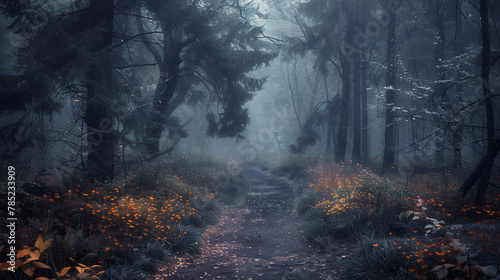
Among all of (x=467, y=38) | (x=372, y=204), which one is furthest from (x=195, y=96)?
(x=467, y=38)

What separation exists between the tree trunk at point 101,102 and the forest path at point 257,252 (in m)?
3.52

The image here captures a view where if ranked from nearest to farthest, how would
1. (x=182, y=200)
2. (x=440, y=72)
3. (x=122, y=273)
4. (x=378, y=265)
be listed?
(x=122, y=273)
(x=378, y=265)
(x=182, y=200)
(x=440, y=72)

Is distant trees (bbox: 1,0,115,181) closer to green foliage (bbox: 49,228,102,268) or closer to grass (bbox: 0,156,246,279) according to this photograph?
A: grass (bbox: 0,156,246,279)

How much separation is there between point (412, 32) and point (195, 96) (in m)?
12.9

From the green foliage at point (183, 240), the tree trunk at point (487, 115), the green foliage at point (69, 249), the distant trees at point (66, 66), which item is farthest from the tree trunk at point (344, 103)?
the green foliage at point (69, 249)

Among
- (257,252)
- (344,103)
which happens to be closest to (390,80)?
(344,103)

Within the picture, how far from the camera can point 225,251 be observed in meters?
5.99

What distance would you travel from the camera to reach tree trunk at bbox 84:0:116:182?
767 cm

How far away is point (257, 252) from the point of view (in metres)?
5.95

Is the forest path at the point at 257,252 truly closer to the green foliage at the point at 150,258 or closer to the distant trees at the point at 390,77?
the green foliage at the point at 150,258

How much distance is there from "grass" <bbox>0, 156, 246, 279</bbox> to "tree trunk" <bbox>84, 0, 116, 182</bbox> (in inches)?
26.2

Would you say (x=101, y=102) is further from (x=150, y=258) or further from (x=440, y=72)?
(x=440, y=72)

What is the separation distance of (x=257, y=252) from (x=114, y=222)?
9.34 ft

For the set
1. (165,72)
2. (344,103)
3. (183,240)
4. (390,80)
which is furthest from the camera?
(344,103)
